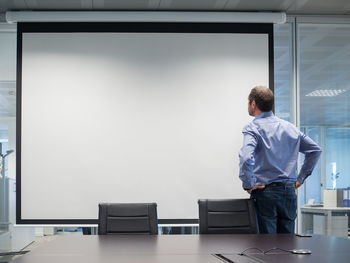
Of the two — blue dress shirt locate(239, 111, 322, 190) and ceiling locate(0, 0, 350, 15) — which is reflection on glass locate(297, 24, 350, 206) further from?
blue dress shirt locate(239, 111, 322, 190)

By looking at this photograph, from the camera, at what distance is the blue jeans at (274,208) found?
3.45 meters

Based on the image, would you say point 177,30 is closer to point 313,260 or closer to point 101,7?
point 101,7

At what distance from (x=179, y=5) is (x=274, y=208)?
8.52 ft

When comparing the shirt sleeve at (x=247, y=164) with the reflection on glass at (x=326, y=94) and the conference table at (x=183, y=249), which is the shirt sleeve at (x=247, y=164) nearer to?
the conference table at (x=183, y=249)

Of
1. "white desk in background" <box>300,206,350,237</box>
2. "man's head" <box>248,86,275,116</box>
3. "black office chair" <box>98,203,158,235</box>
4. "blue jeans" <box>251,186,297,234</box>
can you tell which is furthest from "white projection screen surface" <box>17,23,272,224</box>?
"black office chair" <box>98,203,158,235</box>

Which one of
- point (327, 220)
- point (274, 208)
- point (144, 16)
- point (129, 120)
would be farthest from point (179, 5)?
point (327, 220)

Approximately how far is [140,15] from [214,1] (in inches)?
30.9

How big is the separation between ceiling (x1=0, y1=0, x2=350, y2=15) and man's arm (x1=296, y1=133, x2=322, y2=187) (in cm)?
197

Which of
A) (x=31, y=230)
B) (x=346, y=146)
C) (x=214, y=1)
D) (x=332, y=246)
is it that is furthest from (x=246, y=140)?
(x=31, y=230)

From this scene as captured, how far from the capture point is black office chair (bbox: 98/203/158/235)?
3279 millimetres

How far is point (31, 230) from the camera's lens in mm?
6152

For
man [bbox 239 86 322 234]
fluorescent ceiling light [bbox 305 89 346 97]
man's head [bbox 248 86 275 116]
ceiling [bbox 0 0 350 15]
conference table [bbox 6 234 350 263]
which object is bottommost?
conference table [bbox 6 234 350 263]

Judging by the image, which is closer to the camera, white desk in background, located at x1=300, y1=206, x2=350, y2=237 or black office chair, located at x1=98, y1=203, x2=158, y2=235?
black office chair, located at x1=98, y1=203, x2=158, y2=235

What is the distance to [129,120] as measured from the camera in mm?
5137
